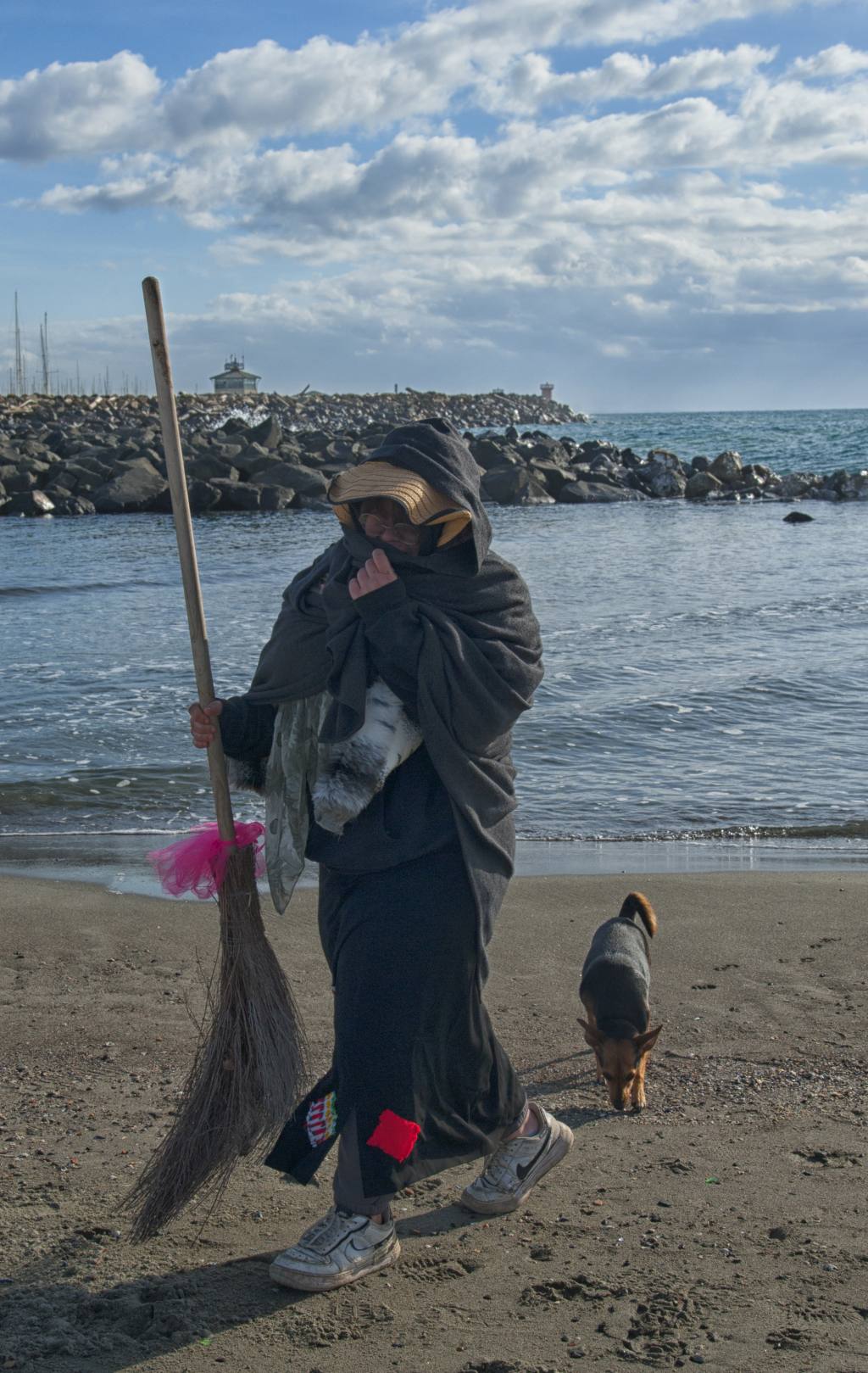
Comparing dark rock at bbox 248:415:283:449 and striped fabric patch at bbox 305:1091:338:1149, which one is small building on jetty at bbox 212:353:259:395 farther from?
striped fabric patch at bbox 305:1091:338:1149

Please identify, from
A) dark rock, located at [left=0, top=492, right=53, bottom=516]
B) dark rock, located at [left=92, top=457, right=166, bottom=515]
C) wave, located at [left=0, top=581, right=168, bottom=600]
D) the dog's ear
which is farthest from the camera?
dark rock, located at [left=92, top=457, right=166, bottom=515]

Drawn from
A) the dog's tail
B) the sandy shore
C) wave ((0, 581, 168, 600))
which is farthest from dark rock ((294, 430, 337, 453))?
the dog's tail

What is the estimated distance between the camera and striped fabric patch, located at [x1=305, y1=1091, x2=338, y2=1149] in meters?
3.08

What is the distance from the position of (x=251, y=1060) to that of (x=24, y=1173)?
73 cm

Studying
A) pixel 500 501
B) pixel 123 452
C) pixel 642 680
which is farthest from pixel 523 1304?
pixel 123 452

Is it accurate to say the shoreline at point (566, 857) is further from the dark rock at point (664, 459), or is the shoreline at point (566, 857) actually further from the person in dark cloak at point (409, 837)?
the dark rock at point (664, 459)

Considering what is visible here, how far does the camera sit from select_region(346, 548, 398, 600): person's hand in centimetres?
297

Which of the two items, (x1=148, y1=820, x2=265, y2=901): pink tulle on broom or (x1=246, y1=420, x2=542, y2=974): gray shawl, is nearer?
(x1=246, y1=420, x2=542, y2=974): gray shawl

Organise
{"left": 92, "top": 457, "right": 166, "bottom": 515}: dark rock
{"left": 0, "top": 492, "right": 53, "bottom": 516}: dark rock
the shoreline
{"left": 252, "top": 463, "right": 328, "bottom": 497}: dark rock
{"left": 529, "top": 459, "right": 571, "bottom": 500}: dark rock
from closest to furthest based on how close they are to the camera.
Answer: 1. the shoreline
2. {"left": 0, "top": 492, "right": 53, "bottom": 516}: dark rock
3. {"left": 92, "top": 457, "right": 166, "bottom": 515}: dark rock
4. {"left": 252, "top": 463, "right": 328, "bottom": 497}: dark rock
5. {"left": 529, "top": 459, "right": 571, "bottom": 500}: dark rock

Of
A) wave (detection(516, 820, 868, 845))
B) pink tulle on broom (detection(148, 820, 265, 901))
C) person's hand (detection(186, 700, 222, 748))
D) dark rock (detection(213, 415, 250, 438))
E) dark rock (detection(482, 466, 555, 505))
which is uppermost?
dark rock (detection(213, 415, 250, 438))

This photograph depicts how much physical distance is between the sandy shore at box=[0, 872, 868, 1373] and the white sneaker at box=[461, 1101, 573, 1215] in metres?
0.05

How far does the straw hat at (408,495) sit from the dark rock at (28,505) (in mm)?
27254

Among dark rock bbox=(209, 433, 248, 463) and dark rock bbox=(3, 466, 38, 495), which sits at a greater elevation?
dark rock bbox=(209, 433, 248, 463)

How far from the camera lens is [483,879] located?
306 centimetres
